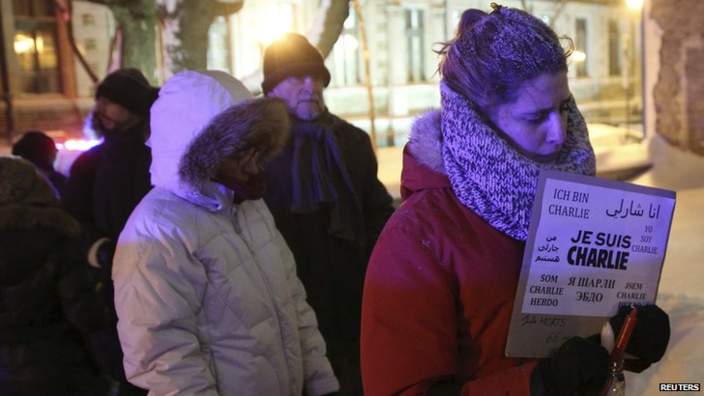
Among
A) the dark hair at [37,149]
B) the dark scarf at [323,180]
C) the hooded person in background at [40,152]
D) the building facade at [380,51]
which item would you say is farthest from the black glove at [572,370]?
the building facade at [380,51]

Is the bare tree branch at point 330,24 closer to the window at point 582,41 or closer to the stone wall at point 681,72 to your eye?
the stone wall at point 681,72

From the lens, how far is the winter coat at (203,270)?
2.21 m

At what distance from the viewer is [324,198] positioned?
11.5 feet

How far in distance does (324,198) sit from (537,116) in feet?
6.70

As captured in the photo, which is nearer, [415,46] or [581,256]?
[581,256]

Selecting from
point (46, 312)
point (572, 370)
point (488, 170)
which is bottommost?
point (46, 312)

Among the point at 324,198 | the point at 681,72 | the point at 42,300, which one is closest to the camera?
the point at 42,300

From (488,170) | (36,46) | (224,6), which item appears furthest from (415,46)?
(488,170)

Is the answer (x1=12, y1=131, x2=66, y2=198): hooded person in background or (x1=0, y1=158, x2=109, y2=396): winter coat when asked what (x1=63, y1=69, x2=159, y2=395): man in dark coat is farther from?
(x1=12, y1=131, x2=66, y2=198): hooded person in background

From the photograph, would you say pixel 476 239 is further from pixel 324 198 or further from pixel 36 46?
pixel 36 46

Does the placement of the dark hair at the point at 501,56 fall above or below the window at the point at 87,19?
below

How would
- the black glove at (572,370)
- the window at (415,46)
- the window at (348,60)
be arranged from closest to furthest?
the black glove at (572,370) → the window at (348,60) → the window at (415,46)

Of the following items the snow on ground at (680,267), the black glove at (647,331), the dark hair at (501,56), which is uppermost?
the dark hair at (501,56)

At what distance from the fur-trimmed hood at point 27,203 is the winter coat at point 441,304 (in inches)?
84.5
